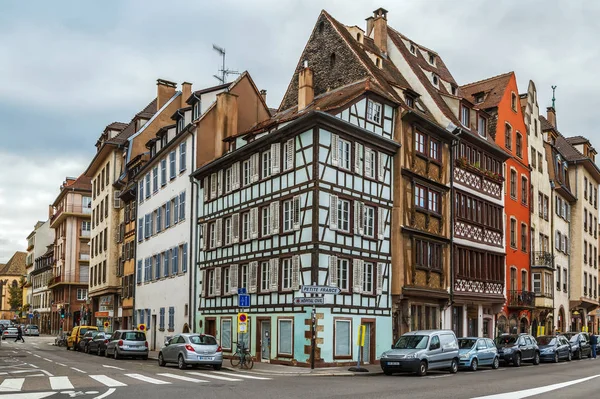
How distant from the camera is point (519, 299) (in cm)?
4303

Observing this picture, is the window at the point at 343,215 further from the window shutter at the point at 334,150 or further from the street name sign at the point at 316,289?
the street name sign at the point at 316,289

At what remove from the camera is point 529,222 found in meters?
46.0

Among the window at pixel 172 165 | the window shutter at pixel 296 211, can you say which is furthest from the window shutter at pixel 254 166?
the window at pixel 172 165

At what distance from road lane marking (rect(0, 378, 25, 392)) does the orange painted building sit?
28004mm

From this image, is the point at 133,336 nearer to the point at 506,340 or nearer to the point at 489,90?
the point at 506,340

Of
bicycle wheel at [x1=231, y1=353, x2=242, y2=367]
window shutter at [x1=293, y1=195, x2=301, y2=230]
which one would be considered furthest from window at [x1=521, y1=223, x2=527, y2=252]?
→ bicycle wheel at [x1=231, y1=353, x2=242, y2=367]

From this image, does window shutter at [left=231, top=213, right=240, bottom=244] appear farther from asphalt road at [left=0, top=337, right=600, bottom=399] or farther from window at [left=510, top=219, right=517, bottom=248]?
window at [left=510, top=219, right=517, bottom=248]

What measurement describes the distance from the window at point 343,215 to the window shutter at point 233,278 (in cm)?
643

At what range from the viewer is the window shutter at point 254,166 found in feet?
108

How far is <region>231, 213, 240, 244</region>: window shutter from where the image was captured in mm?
34094

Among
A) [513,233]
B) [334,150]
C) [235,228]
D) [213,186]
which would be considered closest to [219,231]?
[235,228]

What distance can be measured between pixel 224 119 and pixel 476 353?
57.9ft

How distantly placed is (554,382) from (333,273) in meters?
10.3

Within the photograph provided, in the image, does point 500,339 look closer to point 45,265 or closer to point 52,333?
point 52,333
